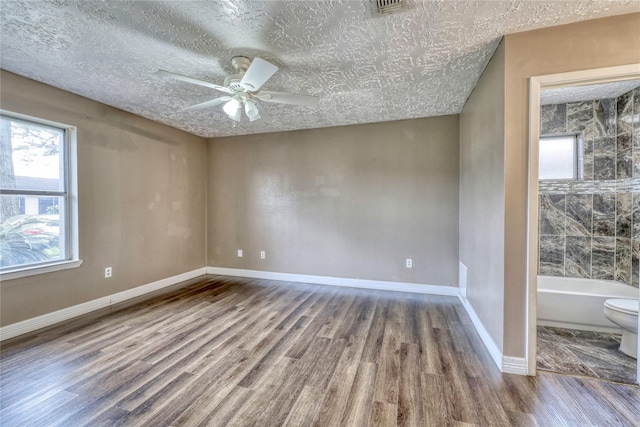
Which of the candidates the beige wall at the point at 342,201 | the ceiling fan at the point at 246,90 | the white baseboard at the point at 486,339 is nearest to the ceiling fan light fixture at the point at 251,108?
the ceiling fan at the point at 246,90

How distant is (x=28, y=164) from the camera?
2680mm

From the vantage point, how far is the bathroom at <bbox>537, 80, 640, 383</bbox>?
2730mm

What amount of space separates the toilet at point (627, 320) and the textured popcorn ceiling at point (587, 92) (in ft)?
7.15

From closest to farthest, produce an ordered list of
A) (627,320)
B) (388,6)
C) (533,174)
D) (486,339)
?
(388,6) → (533,174) → (627,320) → (486,339)

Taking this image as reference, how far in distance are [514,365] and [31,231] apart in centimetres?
460

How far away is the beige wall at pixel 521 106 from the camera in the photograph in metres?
1.80

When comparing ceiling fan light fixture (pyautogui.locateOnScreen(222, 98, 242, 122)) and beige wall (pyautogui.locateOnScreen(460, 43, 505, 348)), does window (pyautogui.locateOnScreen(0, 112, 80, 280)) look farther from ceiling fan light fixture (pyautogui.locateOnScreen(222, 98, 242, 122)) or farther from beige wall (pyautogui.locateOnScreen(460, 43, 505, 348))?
beige wall (pyautogui.locateOnScreen(460, 43, 505, 348))

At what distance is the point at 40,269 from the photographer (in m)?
2.67

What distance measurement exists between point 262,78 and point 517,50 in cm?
190

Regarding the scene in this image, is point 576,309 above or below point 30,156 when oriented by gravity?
below

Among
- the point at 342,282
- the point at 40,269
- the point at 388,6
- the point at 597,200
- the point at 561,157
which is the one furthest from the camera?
the point at 342,282

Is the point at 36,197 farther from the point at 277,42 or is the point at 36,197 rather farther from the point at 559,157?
the point at 559,157

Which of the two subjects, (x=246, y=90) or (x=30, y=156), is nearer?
(x=246, y=90)

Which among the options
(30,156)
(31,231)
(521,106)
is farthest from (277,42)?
(31,231)
